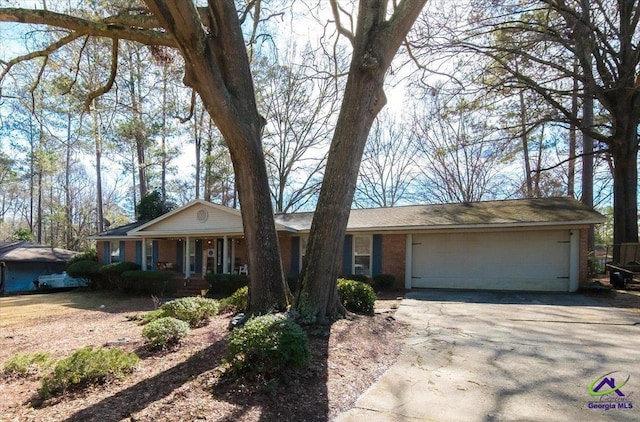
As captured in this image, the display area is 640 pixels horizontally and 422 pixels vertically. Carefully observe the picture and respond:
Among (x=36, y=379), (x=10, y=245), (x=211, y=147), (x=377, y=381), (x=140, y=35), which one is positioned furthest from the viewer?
(x=211, y=147)

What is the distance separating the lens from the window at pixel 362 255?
1445 centimetres

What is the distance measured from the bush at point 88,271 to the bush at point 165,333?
15.3 meters

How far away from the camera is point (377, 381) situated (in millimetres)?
4012

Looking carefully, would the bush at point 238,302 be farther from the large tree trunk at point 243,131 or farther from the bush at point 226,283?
the bush at point 226,283

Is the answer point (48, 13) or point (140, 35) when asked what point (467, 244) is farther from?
point (48, 13)

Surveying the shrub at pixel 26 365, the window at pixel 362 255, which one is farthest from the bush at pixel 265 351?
the window at pixel 362 255

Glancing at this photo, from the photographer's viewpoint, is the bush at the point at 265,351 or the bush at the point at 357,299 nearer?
the bush at the point at 265,351

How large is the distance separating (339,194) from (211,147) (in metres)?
23.3

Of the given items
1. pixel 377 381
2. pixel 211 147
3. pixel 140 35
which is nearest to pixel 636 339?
pixel 377 381

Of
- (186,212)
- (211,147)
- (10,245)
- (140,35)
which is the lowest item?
(10,245)

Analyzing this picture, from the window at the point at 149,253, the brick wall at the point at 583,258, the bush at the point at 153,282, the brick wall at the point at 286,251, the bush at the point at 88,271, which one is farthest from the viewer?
the window at the point at 149,253

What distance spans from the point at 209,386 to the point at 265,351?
0.60 metres

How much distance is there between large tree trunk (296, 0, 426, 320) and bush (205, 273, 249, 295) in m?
8.71

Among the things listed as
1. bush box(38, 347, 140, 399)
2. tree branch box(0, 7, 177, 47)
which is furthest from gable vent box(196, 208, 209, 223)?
bush box(38, 347, 140, 399)
